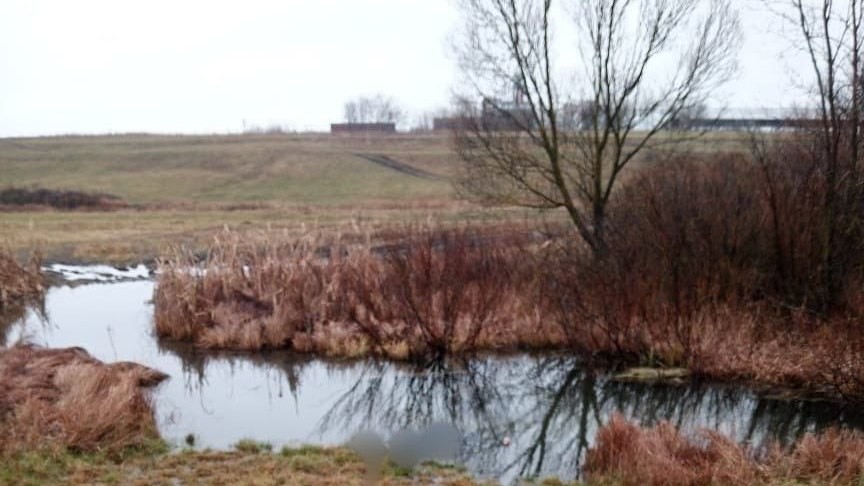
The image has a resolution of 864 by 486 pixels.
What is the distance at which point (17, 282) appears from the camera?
22516mm

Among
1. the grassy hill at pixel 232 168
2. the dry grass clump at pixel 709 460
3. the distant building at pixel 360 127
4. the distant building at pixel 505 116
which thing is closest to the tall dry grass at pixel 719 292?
the dry grass clump at pixel 709 460

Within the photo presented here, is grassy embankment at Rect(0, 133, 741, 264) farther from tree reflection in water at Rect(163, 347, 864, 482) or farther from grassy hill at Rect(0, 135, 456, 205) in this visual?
tree reflection in water at Rect(163, 347, 864, 482)

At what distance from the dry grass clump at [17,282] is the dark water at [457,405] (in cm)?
561

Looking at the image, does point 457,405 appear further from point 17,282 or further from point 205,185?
point 205,185

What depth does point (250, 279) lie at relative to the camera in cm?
1836

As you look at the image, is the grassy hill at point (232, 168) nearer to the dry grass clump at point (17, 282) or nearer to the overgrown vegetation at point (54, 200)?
the overgrown vegetation at point (54, 200)

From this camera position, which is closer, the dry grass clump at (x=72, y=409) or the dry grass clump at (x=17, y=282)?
the dry grass clump at (x=72, y=409)

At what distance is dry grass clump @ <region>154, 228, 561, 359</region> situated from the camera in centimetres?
1568

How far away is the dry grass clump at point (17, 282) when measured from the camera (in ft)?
72.0

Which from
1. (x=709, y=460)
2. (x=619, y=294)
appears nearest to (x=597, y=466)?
(x=709, y=460)

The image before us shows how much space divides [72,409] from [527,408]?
20.7 ft

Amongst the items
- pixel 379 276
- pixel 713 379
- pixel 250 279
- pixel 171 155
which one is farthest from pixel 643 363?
pixel 171 155

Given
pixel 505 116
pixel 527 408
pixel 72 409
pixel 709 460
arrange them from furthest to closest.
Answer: pixel 505 116 → pixel 527 408 → pixel 72 409 → pixel 709 460

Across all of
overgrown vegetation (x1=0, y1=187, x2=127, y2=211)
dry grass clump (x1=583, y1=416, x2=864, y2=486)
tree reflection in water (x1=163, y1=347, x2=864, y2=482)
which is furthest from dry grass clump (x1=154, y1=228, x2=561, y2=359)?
overgrown vegetation (x1=0, y1=187, x2=127, y2=211)
